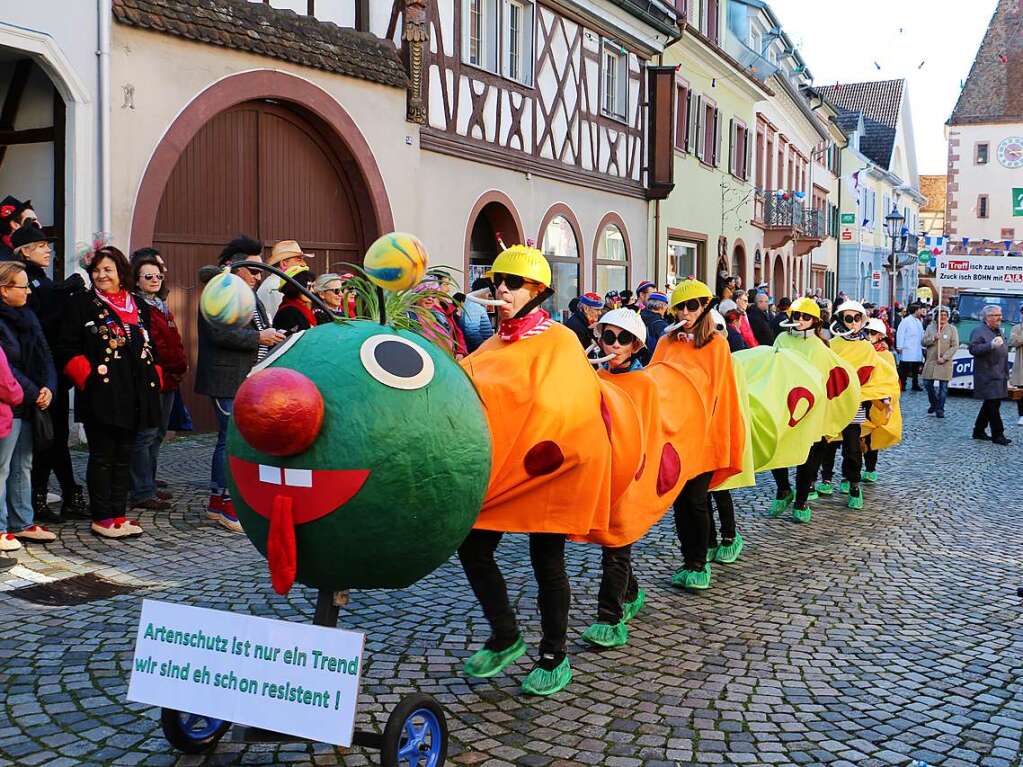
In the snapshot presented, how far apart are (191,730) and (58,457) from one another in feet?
13.3

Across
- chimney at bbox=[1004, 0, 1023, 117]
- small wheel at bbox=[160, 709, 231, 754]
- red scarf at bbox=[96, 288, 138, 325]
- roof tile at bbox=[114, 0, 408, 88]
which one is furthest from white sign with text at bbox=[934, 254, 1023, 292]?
chimney at bbox=[1004, 0, 1023, 117]

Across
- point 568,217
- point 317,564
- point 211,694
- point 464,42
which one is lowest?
point 211,694

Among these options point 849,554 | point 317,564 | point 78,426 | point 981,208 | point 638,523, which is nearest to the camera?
point 317,564

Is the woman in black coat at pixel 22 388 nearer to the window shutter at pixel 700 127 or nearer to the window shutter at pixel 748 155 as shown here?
the window shutter at pixel 700 127

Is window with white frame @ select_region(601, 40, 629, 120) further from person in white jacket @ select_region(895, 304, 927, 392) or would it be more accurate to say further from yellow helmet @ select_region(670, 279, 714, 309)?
yellow helmet @ select_region(670, 279, 714, 309)

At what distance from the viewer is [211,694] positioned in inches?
135

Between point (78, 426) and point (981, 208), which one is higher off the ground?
point (981, 208)

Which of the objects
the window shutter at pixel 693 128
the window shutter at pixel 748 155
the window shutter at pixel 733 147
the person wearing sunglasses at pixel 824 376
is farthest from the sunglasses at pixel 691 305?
the window shutter at pixel 748 155

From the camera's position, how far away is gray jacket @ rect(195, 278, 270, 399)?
713 cm

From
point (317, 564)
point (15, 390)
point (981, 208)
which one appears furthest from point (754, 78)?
point (981, 208)

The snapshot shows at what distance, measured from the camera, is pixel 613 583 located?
5113 mm

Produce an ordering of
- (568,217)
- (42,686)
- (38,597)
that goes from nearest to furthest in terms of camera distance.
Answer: (42,686) → (38,597) → (568,217)

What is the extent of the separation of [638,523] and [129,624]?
8.21 feet

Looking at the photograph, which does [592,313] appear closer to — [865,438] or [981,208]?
Result: [865,438]
